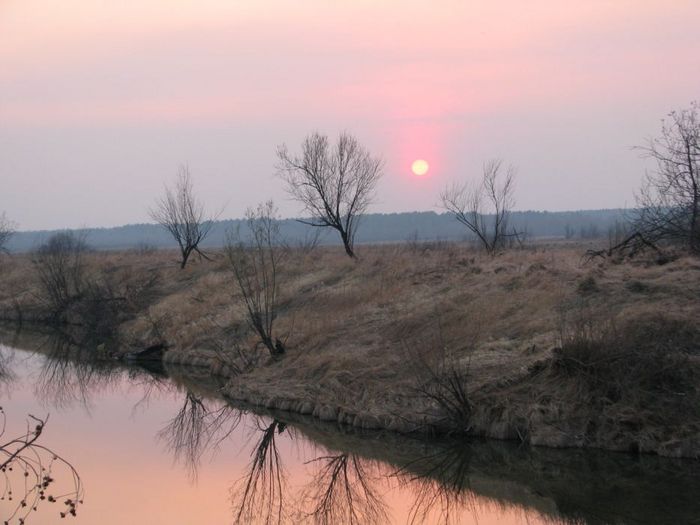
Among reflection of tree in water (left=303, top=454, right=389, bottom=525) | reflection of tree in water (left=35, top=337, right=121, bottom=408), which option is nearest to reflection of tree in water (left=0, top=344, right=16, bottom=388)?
reflection of tree in water (left=35, top=337, right=121, bottom=408)

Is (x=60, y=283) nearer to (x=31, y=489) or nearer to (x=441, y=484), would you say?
(x=31, y=489)

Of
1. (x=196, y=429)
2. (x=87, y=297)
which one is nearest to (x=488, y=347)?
(x=196, y=429)

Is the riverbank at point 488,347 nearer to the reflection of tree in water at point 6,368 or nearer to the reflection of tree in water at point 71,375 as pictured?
the reflection of tree in water at point 71,375

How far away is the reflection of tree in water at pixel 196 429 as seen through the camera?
48.1 feet

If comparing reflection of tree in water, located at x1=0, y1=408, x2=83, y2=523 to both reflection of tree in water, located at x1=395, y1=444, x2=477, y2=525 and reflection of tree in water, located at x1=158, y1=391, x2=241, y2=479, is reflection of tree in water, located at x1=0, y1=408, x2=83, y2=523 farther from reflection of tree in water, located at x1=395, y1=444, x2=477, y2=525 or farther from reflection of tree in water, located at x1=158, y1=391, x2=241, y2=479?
reflection of tree in water, located at x1=395, y1=444, x2=477, y2=525

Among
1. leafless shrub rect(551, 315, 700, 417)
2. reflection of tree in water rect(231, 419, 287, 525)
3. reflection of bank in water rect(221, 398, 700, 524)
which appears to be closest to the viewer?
reflection of bank in water rect(221, 398, 700, 524)

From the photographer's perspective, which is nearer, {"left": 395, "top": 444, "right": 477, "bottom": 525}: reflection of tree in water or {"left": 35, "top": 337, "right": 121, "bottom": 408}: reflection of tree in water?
{"left": 395, "top": 444, "right": 477, "bottom": 525}: reflection of tree in water

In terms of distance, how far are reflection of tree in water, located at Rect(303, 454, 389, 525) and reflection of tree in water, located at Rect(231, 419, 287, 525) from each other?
0.49m

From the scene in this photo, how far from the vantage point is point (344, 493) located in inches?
473

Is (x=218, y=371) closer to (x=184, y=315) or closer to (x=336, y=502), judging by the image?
(x=184, y=315)

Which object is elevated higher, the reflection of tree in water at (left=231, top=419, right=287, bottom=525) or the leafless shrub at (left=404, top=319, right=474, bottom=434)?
the leafless shrub at (left=404, top=319, right=474, bottom=434)

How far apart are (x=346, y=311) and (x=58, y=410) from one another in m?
8.49

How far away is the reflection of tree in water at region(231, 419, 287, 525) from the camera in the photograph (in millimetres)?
11258

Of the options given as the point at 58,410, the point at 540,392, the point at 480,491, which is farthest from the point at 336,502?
the point at 58,410
